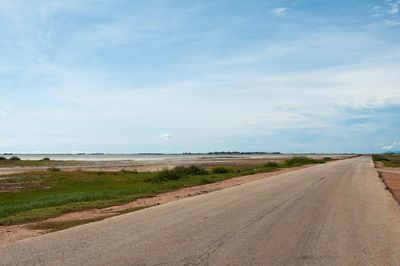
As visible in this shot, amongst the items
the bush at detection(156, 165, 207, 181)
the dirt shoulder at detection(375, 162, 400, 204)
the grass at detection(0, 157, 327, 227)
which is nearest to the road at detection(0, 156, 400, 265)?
the grass at detection(0, 157, 327, 227)

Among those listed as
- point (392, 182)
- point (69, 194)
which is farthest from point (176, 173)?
point (392, 182)

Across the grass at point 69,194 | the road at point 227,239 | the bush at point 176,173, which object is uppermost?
the bush at point 176,173

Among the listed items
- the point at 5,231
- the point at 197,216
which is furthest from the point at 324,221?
the point at 5,231

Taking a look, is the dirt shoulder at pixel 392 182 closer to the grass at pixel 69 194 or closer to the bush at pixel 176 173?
the grass at pixel 69 194

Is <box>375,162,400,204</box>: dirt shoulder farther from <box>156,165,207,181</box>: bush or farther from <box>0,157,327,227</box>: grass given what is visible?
<box>156,165,207,181</box>: bush

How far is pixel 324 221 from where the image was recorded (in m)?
13.8

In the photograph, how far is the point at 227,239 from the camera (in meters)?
10.7

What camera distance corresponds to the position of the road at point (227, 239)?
8.80 meters

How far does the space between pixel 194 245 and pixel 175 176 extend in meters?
36.8

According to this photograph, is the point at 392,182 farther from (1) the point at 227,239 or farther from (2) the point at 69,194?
(1) the point at 227,239

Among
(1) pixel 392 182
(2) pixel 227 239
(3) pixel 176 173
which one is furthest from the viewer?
(3) pixel 176 173

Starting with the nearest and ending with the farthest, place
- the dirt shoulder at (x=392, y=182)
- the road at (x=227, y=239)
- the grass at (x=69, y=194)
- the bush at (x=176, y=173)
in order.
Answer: the road at (x=227, y=239), the grass at (x=69, y=194), the dirt shoulder at (x=392, y=182), the bush at (x=176, y=173)

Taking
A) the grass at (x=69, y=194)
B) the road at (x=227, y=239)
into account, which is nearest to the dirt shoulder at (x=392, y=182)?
the road at (x=227, y=239)

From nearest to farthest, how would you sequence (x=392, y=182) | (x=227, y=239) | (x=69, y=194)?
(x=227, y=239)
(x=69, y=194)
(x=392, y=182)
